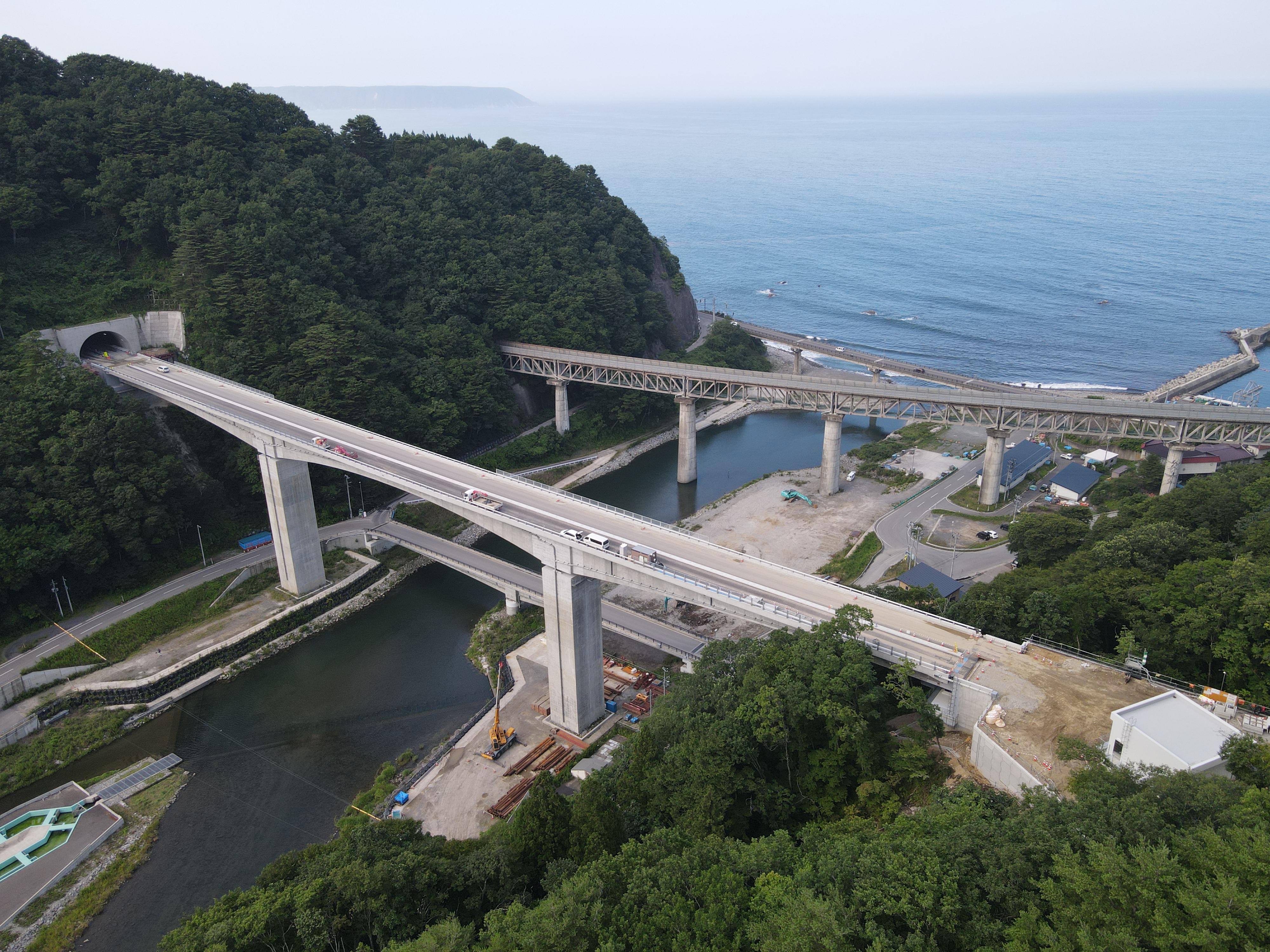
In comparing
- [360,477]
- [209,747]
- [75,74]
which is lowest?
[209,747]

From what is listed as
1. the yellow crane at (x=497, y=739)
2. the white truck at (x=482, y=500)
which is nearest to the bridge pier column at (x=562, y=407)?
the white truck at (x=482, y=500)

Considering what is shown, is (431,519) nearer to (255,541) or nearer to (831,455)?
(255,541)

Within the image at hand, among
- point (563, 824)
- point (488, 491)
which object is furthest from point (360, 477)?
point (563, 824)

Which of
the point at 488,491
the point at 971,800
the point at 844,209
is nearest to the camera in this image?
the point at 971,800

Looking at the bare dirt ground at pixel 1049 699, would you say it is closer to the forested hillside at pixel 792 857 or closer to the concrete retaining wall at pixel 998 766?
the concrete retaining wall at pixel 998 766

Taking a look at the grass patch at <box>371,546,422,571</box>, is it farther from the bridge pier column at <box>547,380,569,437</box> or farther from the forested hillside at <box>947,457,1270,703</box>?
the forested hillside at <box>947,457,1270,703</box>

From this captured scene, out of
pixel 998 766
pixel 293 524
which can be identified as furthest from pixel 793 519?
pixel 998 766

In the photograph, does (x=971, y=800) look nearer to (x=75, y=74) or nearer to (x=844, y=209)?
(x=75, y=74)
